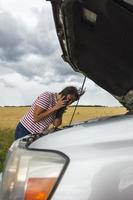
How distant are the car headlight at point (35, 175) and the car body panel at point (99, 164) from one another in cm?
4

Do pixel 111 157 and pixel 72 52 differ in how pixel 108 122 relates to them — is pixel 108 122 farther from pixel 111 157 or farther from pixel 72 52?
pixel 72 52

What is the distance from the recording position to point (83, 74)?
17.5ft

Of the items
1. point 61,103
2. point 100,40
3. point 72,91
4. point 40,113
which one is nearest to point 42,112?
point 40,113

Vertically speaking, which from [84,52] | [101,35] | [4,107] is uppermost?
[101,35]

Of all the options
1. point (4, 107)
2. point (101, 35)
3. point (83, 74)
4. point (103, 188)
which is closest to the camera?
point (103, 188)

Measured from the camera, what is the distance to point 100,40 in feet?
15.1

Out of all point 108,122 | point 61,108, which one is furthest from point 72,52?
point 61,108

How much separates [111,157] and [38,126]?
20.2 feet

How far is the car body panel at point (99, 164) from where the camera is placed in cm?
274

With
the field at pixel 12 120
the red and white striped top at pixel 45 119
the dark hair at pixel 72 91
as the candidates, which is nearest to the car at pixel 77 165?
the dark hair at pixel 72 91

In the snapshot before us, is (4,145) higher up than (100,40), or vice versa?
(100,40)

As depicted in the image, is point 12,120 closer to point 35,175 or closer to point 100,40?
point 100,40

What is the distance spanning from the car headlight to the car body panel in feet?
0.12

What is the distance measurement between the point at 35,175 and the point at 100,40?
1.92 meters
